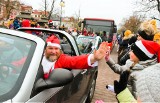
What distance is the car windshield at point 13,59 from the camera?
2465mm

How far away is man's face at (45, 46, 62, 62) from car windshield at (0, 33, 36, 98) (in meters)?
0.80

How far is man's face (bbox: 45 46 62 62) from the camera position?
11.9 feet

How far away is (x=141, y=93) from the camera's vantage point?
141 centimetres

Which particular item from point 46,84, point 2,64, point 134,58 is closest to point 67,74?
point 46,84

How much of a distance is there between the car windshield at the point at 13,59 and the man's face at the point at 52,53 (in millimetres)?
804

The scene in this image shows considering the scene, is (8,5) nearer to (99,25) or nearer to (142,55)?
(99,25)

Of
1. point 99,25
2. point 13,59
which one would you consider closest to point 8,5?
point 99,25

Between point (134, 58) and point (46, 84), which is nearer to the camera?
point (46, 84)

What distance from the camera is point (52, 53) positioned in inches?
145

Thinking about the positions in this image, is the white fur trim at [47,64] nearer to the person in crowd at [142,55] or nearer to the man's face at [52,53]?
the man's face at [52,53]

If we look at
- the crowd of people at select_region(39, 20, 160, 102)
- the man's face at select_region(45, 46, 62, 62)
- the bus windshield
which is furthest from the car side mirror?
the bus windshield

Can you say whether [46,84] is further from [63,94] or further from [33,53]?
[63,94]

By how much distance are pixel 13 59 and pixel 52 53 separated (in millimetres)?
955

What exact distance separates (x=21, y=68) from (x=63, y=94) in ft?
2.59
